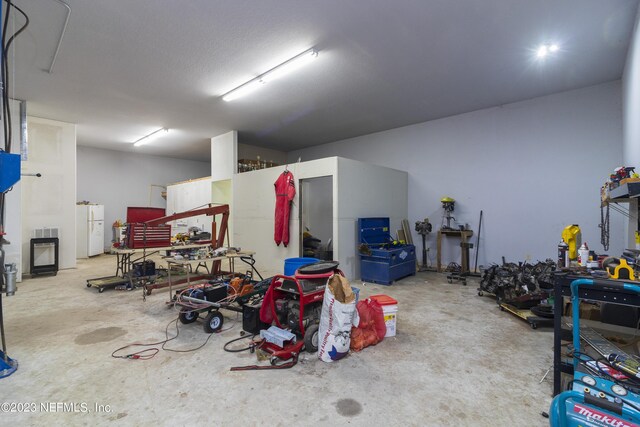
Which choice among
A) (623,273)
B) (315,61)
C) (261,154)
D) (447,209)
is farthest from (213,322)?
(261,154)

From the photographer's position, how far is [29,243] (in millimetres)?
6023

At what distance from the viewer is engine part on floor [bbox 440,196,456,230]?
621cm

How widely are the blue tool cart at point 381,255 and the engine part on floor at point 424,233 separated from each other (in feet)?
2.10

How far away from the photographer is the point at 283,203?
5918 millimetres

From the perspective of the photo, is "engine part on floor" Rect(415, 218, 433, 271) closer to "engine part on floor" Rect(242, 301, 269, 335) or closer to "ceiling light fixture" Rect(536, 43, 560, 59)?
"ceiling light fixture" Rect(536, 43, 560, 59)

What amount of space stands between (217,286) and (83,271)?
4.87 metres

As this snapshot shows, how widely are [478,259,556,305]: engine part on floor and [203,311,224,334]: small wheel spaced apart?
3.64 m

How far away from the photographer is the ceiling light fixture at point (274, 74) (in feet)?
12.9

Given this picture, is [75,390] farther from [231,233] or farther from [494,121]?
[494,121]

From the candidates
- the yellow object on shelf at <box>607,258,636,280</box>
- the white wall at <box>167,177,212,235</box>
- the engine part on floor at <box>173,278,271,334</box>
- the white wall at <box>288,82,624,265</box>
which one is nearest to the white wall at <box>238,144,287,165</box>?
the white wall at <box>167,177,212,235</box>

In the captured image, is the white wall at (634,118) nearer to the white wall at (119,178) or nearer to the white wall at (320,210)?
the white wall at (320,210)

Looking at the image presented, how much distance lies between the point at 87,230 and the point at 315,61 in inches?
334

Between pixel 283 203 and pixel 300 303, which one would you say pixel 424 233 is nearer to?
pixel 283 203

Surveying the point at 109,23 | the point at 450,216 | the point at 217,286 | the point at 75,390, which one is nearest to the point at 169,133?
the point at 109,23
